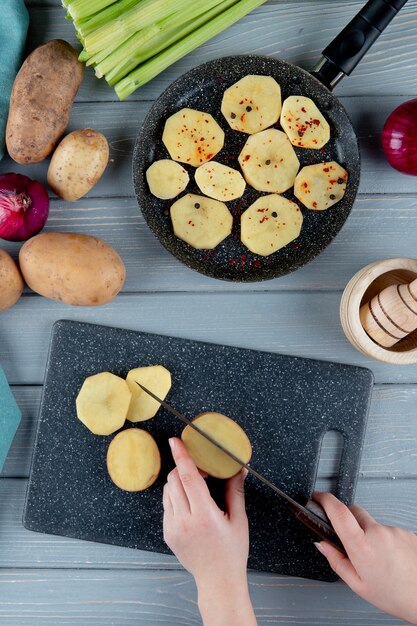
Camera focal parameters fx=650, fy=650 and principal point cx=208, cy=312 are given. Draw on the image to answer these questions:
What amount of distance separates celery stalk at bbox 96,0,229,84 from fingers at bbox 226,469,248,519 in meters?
0.55

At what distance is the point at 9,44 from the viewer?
85 centimetres

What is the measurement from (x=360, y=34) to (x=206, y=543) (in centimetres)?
66

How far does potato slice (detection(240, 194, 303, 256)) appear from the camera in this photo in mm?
875

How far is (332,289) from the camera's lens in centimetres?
91

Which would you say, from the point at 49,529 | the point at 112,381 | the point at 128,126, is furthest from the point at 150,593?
the point at 128,126

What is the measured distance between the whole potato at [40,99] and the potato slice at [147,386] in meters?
0.32

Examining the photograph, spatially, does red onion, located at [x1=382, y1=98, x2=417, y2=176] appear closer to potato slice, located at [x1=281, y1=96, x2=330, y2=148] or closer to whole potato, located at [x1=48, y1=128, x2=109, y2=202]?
potato slice, located at [x1=281, y1=96, x2=330, y2=148]

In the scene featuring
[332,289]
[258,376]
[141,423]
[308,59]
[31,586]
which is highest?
[308,59]

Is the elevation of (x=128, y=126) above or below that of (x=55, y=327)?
above

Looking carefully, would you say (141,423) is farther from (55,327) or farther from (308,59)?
(308,59)

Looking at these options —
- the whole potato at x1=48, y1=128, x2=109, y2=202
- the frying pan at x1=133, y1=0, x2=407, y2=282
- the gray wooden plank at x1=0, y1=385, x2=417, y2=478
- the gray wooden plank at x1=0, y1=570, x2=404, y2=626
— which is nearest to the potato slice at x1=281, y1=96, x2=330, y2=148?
the frying pan at x1=133, y1=0, x2=407, y2=282

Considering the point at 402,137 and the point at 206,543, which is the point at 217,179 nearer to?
the point at 402,137

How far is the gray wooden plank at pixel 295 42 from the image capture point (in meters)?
0.88

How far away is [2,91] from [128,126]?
0.55 ft
